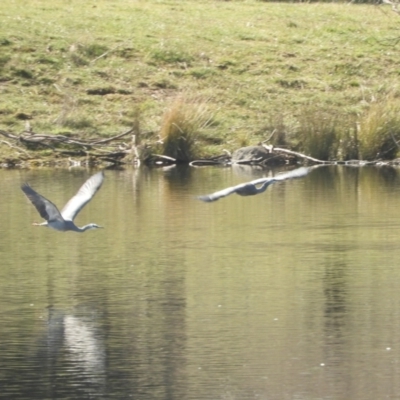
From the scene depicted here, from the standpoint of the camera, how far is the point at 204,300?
44.4 ft

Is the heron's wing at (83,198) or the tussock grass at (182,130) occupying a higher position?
the tussock grass at (182,130)

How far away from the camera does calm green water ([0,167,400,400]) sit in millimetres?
11016

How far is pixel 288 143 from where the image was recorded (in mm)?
27438

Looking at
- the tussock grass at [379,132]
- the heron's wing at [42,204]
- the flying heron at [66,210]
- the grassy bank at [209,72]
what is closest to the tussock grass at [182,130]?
the grassy bank at [209,72]

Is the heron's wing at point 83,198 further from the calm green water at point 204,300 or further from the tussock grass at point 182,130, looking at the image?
the tussock grass at point 182,130

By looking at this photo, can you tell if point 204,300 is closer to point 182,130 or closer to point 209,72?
point 182,130

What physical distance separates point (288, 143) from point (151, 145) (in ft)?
8.53

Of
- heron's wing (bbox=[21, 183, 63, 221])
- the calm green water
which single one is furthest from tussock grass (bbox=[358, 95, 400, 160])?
heron's wing (bbox=[21, 183, 63, 221])

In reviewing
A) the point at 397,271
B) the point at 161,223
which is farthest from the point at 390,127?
the point at 397,271

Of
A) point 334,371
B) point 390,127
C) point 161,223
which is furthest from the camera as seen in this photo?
point 390,127

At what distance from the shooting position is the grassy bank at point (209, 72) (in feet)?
89.9

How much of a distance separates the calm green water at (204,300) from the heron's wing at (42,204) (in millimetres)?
803

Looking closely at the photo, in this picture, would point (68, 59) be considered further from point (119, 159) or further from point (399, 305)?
point (399, 305)

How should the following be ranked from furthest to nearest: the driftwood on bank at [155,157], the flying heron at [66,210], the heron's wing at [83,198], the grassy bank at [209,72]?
the grassy bank at [209,72], the driftwood on bank at [155,157], the heron's wing at [83,198], the flying heron at [66,210]
